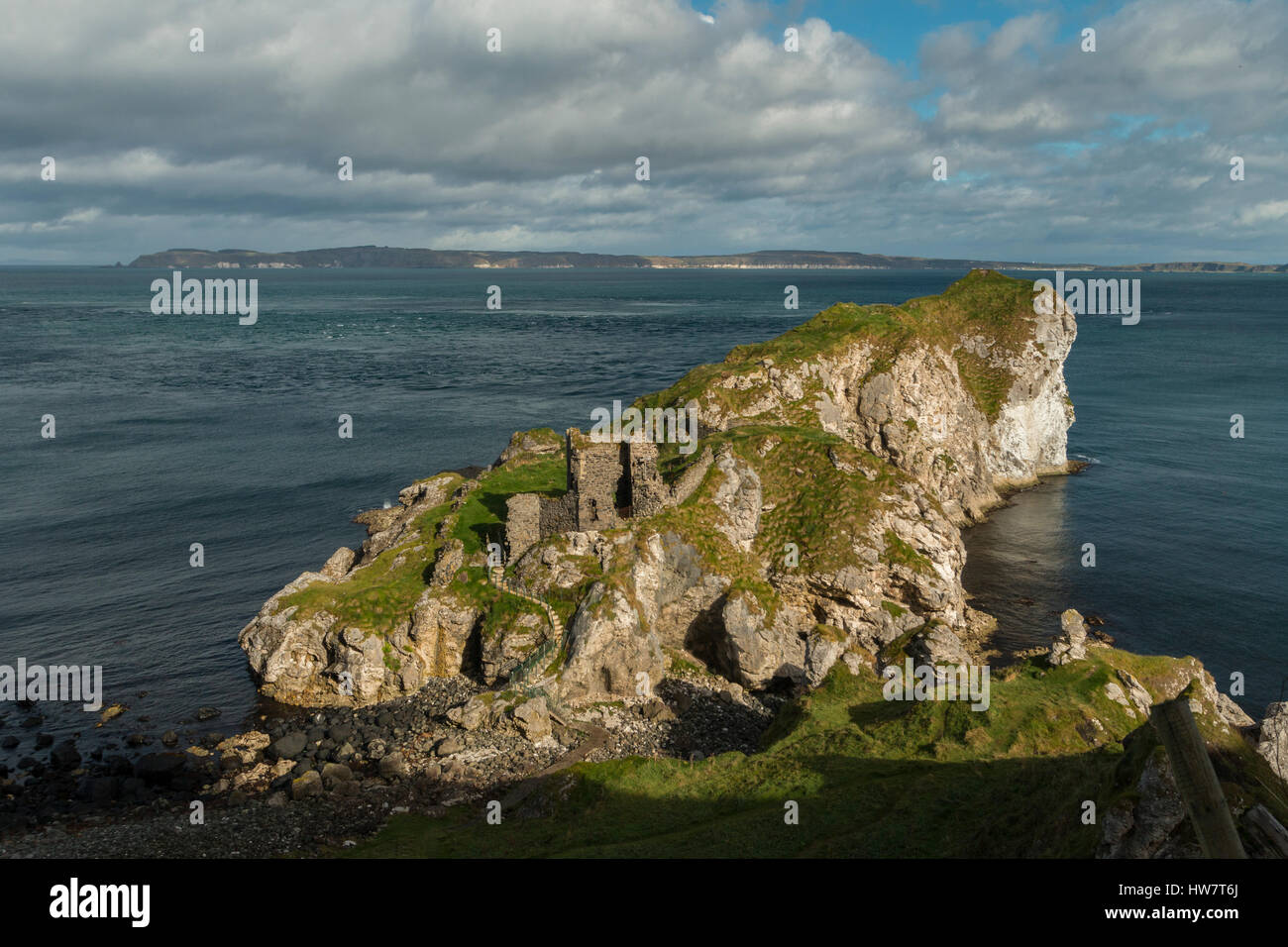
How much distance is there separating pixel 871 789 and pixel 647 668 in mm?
14780

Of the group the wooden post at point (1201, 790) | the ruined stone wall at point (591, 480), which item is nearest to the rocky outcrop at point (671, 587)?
the ruined stone wall at point (591, 480)

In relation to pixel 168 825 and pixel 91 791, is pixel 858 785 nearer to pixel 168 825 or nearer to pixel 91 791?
pixel 168 825

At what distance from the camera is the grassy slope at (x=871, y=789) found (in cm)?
2089

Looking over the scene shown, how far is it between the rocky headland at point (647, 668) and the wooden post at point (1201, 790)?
660cm

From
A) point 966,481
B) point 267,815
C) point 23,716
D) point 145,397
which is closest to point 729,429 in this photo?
point 966,481

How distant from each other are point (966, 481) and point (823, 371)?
16493mm

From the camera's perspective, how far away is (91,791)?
3247 centimetres

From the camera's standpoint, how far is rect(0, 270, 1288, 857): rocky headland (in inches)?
1066

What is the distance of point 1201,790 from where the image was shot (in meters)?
10.0

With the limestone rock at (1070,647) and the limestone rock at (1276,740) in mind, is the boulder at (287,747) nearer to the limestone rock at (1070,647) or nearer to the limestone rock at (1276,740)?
the limestone rock at (1070,647)

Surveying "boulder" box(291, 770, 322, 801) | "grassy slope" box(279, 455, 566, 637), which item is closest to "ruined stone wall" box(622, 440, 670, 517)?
"grassy slope" box(279, 455, 566, 637)

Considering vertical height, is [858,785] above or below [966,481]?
below

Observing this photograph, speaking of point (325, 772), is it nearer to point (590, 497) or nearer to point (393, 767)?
point (393, 767)
